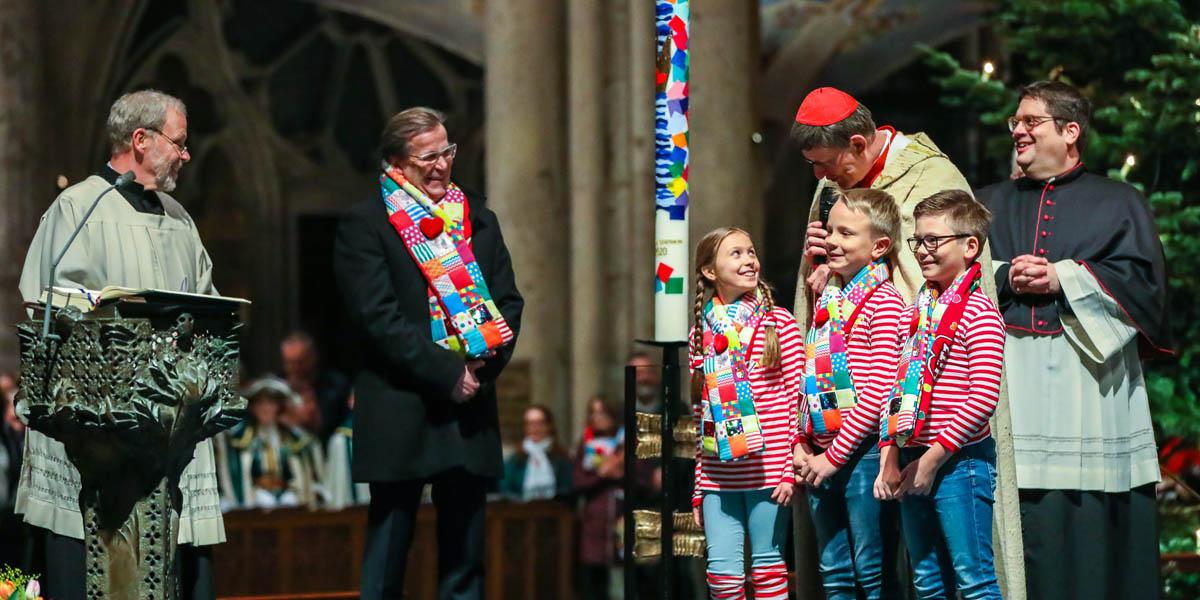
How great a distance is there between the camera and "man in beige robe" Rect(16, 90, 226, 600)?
20.2 ft

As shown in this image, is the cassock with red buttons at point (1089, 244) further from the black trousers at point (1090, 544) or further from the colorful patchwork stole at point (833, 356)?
the colorful patchwork stole at point (833, 356)

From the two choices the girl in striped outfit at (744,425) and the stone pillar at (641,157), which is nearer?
A: the girl in striped outfit at (744,425)

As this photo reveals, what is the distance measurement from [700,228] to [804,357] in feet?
18.0

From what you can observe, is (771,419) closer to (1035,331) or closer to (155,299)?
(1035,331)

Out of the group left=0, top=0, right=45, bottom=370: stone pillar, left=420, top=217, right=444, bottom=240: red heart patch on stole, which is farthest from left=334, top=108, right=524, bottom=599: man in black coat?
left=0, top=0, right=45, bottom=370: stone pillar

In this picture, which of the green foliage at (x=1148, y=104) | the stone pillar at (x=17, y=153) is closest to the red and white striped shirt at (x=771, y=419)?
the green foliage at (x=1148, y=104)

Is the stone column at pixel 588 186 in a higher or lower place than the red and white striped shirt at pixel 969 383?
higher

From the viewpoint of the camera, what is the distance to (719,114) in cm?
1157

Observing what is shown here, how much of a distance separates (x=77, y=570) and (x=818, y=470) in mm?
2343

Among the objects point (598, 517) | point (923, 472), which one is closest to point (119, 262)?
point (923, 472)

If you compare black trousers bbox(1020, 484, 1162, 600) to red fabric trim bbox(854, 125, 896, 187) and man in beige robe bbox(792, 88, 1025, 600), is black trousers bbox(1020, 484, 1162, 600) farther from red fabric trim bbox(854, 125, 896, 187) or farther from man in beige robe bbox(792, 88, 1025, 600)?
red fabric trim bbox(854, 125, 896, 187)

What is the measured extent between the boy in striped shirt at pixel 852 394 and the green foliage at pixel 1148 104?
3137mm

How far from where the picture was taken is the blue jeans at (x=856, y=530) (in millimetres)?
5793

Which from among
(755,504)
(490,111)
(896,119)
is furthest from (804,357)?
(896,119)
